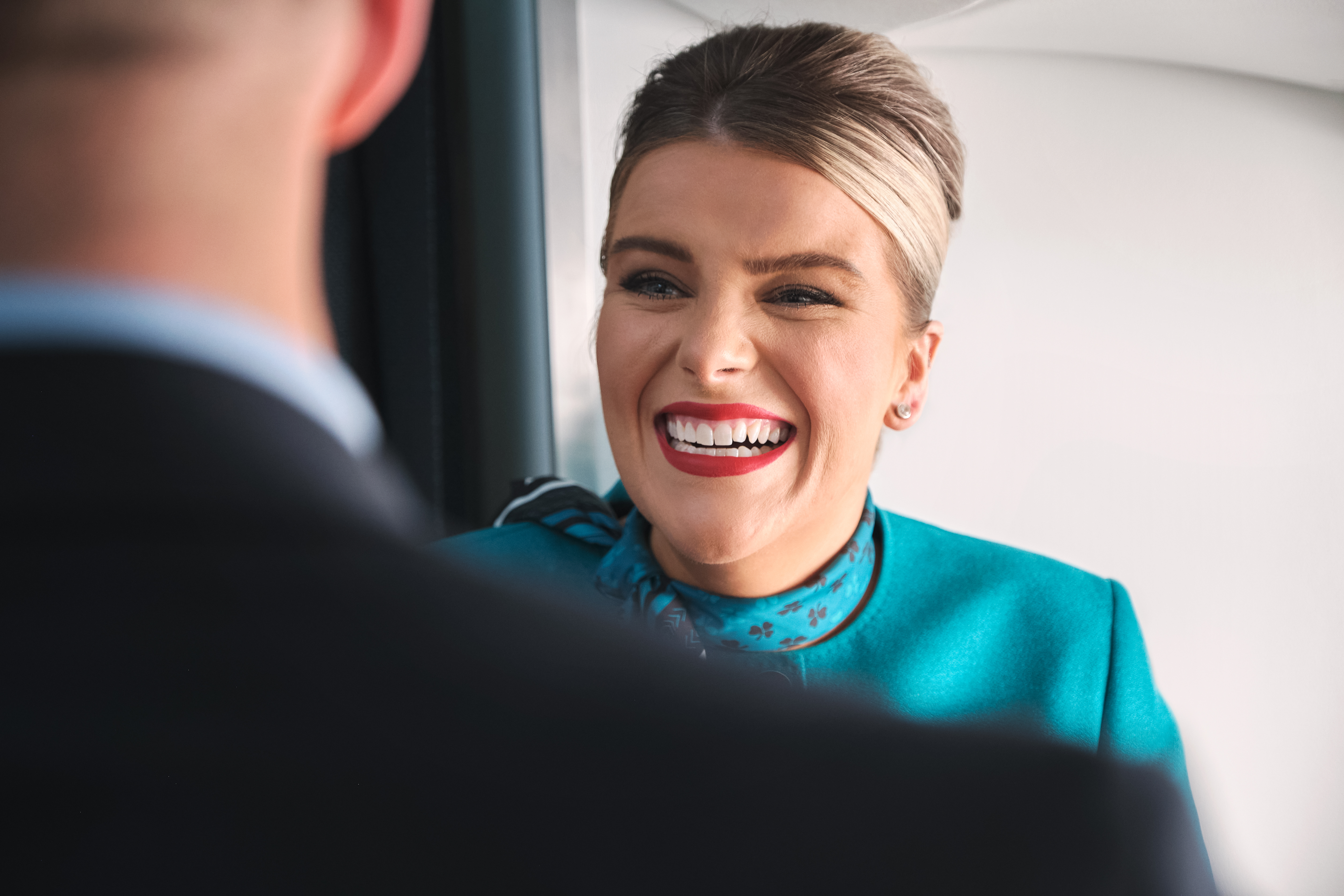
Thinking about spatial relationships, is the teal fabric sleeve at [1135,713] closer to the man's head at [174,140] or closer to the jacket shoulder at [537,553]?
the jacket shoulder at [537,553]

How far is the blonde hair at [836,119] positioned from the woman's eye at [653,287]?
9 centimetres

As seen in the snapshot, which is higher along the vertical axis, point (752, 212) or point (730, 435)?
point (752, 212)

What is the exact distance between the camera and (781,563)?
0.69 meters

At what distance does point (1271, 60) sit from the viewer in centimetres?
86

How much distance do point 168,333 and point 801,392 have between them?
1.72 ft

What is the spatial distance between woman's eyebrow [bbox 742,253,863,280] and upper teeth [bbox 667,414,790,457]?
0.11m

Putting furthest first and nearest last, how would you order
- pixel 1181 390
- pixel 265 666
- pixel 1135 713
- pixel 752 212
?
1. pixel 1181 390
2. pixel 1135 713
3. pixel 752 212
4. pixel 265 666

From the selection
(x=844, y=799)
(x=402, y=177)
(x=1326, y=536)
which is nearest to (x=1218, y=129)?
(x=1326, y=536)

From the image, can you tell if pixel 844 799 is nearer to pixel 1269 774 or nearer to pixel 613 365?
pixel 613 365

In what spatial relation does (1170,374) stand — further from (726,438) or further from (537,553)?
(537,553)

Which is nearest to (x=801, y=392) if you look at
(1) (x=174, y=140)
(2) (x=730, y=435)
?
(2) (x=730, y=435)

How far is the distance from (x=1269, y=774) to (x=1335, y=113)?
0.68 m

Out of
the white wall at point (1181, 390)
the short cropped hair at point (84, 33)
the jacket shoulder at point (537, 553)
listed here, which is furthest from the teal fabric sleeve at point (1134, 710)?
the short cropped hair at point (84, 33)

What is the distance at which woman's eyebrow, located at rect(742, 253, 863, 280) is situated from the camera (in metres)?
0.60
